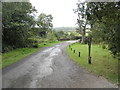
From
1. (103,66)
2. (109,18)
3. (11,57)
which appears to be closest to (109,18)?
(109,18)

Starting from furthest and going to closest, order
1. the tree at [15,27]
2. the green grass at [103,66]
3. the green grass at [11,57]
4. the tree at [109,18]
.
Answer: the tree at [15,27] < the green grass at [11,57] < the green grass at [103,66] < the tree at [109,18]

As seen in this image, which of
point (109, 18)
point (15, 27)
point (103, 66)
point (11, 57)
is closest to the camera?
point (109, 18)

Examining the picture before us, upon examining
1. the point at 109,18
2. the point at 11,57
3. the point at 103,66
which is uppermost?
the point at 109,18

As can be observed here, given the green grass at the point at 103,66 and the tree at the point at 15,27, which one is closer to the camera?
the green grass at the point at 103,66

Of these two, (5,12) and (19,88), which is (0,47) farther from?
(19,88)

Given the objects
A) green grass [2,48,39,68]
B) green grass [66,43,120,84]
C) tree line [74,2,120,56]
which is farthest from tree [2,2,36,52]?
tree line [74,2,120,56]

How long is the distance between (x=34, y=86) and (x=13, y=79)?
1.70 metres

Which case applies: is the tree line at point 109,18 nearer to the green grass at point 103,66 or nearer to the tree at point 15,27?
the green grass at point 103,66

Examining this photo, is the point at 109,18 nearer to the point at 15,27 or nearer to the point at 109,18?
the point at 109,18

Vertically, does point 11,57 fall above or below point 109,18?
below

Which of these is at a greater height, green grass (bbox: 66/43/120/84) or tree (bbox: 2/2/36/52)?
tree (bbox: 2/2/36/52)

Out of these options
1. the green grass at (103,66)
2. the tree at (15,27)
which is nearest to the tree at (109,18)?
the green grass at (103,66)

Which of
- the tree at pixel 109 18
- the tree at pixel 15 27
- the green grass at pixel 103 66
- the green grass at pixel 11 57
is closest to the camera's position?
the tree at pixel 109 18

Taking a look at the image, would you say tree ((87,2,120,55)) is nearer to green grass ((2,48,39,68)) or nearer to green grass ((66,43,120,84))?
green grass ((66,43,120,84))
